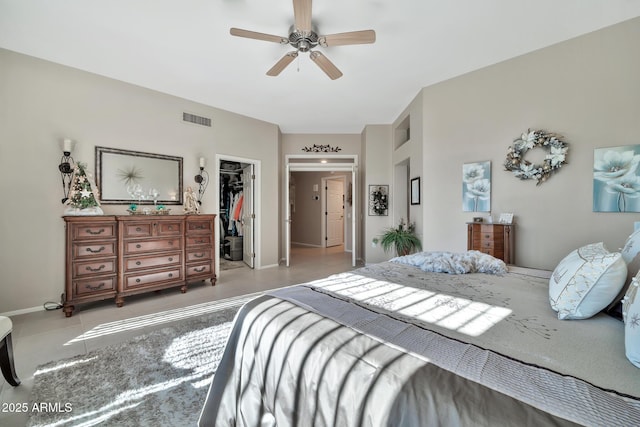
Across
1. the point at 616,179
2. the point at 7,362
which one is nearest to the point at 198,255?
the point at 7,362

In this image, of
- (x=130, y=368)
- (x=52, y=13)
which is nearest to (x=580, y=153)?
(x=130, y=368)

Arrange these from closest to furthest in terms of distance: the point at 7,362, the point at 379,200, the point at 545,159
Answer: the point at 7,362, the point at 545,159, the point at 379,200

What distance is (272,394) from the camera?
1006 mm

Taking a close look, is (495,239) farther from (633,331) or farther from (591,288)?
(633,331)

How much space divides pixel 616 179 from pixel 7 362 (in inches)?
197

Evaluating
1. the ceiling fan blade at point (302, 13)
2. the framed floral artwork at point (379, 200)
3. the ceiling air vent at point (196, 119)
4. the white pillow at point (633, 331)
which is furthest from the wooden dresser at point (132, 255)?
the white pillow at point (633, 331)

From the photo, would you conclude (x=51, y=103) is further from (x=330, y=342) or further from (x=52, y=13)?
(x=330, y=342)

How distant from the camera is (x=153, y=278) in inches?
128

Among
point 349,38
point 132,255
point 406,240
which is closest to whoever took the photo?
point 349,38

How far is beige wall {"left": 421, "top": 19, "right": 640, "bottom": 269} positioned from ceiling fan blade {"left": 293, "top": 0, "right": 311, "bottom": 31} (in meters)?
2.32

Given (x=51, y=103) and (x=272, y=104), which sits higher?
(x=272, y=104)

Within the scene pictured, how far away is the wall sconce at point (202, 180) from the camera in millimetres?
4027

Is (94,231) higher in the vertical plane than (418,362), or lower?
higher

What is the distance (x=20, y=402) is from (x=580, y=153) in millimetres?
4916
